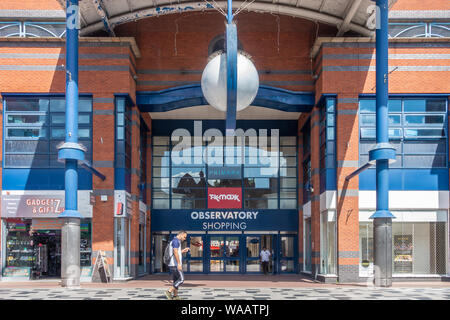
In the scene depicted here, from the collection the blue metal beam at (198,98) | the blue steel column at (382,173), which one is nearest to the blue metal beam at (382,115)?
the blue steel column at (382,173)

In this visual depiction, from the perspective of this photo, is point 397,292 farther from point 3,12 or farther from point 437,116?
point 3,12

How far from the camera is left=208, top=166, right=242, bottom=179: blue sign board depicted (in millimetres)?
31688

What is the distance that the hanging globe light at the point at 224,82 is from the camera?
17344 mm

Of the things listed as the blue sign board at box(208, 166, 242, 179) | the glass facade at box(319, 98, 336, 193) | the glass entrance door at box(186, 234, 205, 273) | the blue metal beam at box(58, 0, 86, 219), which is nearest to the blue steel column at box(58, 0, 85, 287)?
the blue metal beam at box(58, 0, 86, 219)

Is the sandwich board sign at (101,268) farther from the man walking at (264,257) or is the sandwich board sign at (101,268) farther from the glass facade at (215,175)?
the man walking at (264,257)

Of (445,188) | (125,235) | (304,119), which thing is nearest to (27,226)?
(125,235)

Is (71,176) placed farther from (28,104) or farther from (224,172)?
(224,172)

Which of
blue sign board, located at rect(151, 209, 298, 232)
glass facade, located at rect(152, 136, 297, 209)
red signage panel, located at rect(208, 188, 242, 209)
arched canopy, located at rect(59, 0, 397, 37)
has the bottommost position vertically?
blue sign board, located at rect(151, 209, 298, 232)

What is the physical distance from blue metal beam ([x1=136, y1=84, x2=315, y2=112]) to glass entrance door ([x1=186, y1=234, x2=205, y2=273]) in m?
7.63

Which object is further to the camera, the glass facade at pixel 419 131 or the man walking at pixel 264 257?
the man walking at pixel 264 257

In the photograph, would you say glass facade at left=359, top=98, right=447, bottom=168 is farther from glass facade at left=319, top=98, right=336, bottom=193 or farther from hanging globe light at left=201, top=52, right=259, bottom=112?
hanging globe light at left=201, top=52, right=259, bottom=112

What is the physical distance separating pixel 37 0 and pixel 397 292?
1894 centimetres

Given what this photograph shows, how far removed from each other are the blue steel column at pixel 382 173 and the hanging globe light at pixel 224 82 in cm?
518

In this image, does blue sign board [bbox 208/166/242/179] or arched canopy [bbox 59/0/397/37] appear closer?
arched canopy [bbox 59/0/397/37]
